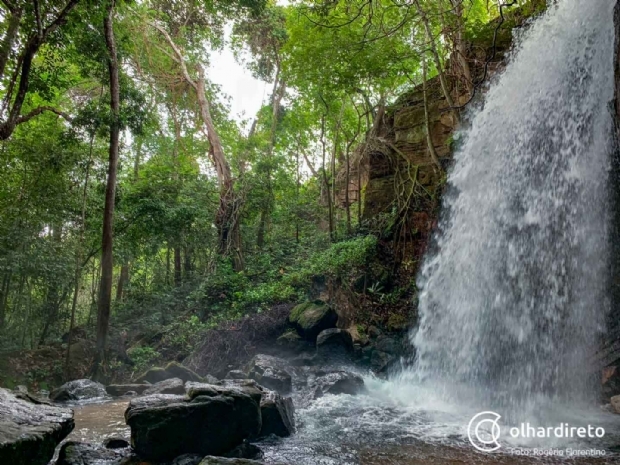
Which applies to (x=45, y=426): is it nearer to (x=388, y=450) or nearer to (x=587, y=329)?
(x=388, y=450)

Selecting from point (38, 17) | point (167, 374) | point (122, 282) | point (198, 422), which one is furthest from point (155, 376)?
point (122, 282)

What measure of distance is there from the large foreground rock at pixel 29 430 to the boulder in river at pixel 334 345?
552 centimetres

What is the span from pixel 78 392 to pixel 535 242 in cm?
863

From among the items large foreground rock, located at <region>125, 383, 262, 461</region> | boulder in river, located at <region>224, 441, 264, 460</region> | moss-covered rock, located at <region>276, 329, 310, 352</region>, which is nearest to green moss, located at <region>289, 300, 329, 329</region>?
moss-covered rock, located at <region>276, 329, 310, 352</region>

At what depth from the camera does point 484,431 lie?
15.5ft

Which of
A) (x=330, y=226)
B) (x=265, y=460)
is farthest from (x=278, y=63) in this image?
(x=265, y=460)

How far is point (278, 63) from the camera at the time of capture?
18094mm

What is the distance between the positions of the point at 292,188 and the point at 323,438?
12864mm

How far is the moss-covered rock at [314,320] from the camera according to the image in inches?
367

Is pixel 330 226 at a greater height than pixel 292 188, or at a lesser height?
lesser

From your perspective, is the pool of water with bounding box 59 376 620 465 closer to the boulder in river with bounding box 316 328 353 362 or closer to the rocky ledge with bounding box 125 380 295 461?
the rocky ledge with bounding box 125 380 295 461

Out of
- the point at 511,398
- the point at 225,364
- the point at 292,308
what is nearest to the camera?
the point at 511,398

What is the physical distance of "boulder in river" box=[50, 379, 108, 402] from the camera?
7.29 metres

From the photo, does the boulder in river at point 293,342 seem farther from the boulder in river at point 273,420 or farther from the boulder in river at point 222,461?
the boulder in river at point 222,461
